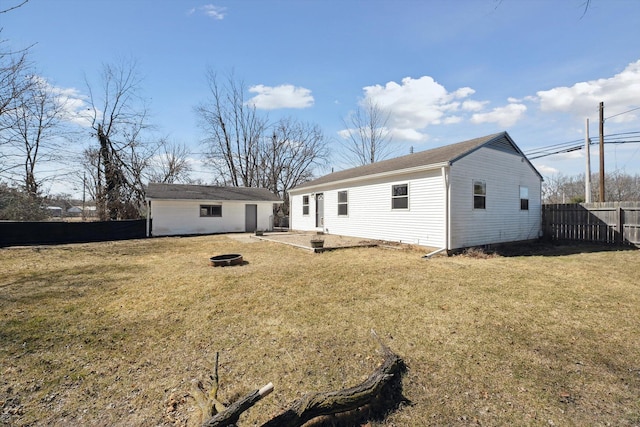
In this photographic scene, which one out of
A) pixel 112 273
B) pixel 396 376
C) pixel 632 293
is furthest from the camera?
pixel 112 273

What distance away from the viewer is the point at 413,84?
16.4 metres

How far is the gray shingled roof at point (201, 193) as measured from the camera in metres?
17.2

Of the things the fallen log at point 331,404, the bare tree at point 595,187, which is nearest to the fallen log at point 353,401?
the fallen log at point 331,404

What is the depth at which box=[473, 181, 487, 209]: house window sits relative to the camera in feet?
33.1

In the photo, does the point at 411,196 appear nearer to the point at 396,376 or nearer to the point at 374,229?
the point at 374,229

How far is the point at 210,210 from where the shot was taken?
1839 centimetres

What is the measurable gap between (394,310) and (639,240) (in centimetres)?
1212

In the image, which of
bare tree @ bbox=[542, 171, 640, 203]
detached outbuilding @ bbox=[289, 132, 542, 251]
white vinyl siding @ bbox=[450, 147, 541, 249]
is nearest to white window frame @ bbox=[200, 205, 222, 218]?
detached outbuilding @ bbox=[289, 132, 542, 251]

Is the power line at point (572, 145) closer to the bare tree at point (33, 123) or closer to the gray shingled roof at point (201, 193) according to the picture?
the gray shingled roof at point (201, 193)

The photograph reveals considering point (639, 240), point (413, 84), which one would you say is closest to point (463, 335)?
point (639, 240)

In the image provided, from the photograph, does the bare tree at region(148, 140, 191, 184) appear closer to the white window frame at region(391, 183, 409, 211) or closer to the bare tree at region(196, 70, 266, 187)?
the bare tree at region(196, 70, 266, 187)

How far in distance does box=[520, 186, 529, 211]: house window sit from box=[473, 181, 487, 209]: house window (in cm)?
285

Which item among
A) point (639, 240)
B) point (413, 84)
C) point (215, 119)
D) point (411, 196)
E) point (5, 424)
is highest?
point (215, 119)

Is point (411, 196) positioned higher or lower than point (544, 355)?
higher
